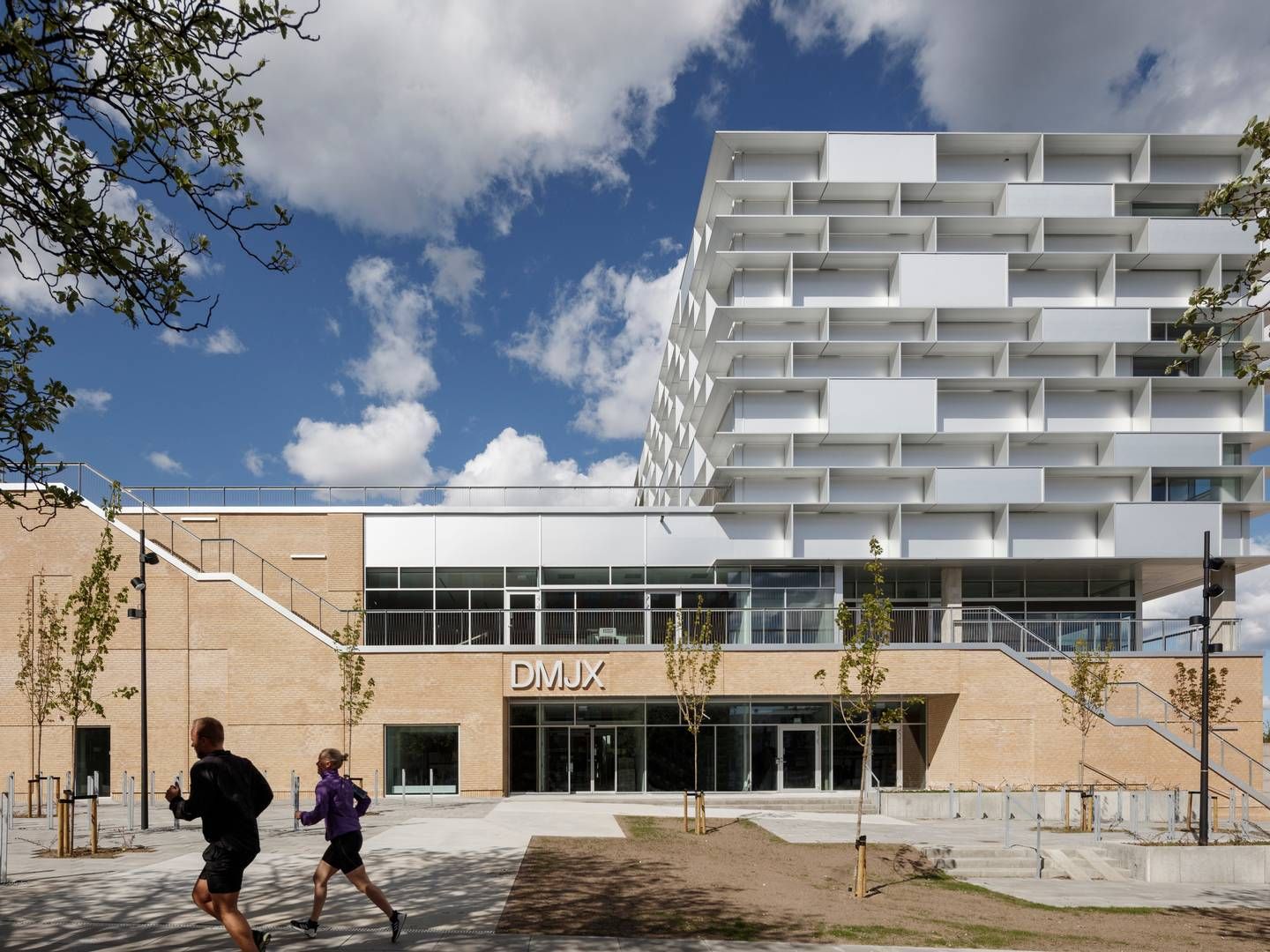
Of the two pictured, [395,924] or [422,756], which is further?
[422,756]

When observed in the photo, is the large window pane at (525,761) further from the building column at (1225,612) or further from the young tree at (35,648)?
the building column at (1225,612)

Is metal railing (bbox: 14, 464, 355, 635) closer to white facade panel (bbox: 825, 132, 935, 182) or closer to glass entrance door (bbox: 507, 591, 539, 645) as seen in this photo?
glass entrance door (bbox: 507, 591, 539, 645)

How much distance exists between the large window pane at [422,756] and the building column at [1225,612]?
2498 centimetres

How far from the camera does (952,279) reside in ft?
121

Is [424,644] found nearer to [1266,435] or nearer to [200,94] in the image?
[200,94]

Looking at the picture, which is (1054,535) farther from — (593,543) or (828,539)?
(593,543)

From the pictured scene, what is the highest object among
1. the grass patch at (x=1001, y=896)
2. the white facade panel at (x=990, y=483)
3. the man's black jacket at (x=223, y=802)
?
the white facade panel at (x=990, y=483)

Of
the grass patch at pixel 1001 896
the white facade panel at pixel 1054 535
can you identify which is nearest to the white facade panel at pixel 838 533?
the white facade panel at pixel 1054 535

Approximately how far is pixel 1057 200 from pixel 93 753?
38.2 metres

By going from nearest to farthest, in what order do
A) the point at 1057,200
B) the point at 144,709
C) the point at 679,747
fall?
the point at 144,709 < the point at 679,747 < the point at 1057,200

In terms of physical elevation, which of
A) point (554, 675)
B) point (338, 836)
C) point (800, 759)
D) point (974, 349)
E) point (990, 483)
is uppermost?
point (974, 349)

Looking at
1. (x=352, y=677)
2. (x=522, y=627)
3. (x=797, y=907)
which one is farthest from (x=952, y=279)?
(x=797, y=907)

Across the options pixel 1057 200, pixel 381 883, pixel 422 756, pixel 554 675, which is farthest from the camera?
pixel 1057 200

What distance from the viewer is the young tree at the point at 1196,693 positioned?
3061 centimetres
